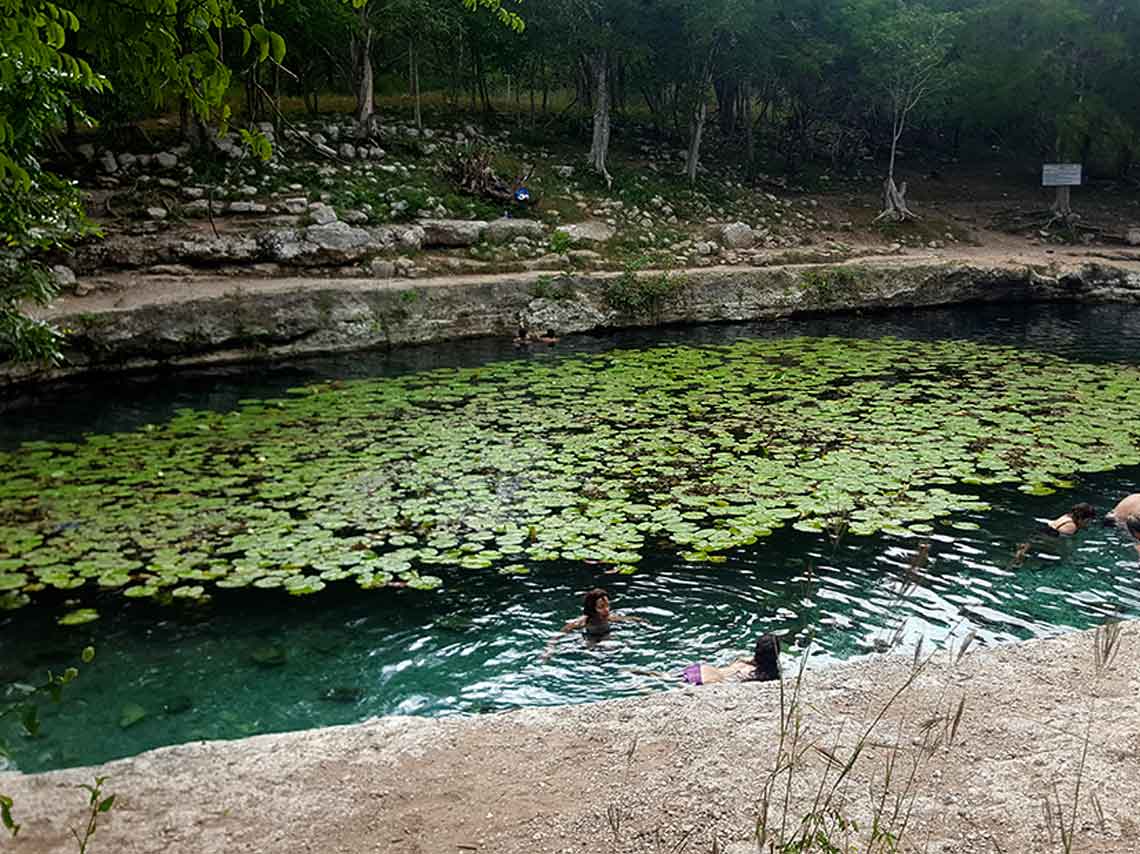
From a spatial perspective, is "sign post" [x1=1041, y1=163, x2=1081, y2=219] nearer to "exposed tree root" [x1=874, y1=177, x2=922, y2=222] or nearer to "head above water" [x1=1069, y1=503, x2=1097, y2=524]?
"exposed tree root" [x1=874, y1=177, x2=922, y2=222]

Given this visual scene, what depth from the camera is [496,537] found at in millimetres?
8086

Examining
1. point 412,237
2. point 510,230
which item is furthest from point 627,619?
point 510,230

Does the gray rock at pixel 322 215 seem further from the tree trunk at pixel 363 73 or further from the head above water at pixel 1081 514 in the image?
the head above water at pixel 1081 514

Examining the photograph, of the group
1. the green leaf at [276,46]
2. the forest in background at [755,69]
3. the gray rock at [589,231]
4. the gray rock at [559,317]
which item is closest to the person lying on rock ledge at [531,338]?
the gray rock at [559,317]

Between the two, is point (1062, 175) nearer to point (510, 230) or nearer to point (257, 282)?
point (510, 230)

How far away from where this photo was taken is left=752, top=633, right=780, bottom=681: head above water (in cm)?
589

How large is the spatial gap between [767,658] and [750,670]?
0.18 m

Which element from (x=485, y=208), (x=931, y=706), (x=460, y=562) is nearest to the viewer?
(x=931, y=706)

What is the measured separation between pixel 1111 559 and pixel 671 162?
70.0 feet

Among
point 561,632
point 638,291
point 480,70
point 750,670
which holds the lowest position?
point 561,632

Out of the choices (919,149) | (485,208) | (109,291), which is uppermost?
(919,149)

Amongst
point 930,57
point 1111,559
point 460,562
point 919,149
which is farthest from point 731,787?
point 919,149

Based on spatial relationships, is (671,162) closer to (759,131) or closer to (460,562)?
(759,131)

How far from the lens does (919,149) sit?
3428 centimetres
